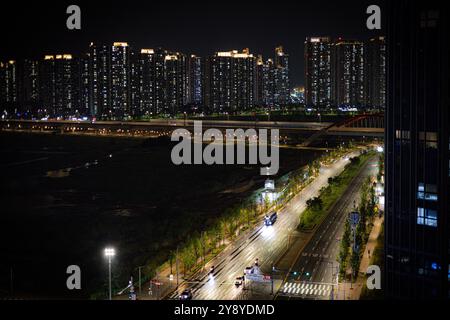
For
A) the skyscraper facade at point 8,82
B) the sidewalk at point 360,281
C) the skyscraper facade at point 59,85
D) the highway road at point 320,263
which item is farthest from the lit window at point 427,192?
the skyscraper facade at point 8,82

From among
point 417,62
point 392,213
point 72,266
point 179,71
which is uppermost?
point 179,71

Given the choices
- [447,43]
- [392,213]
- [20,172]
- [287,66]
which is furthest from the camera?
[287,66]

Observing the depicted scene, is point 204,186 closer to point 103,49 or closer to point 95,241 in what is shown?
point 95,241

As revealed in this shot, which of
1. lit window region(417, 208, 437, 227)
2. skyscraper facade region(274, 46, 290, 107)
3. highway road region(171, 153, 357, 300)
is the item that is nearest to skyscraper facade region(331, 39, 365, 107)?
skyscraper facade region(274, 46, 290, 107)

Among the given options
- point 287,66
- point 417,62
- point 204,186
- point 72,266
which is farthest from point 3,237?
point 287,66

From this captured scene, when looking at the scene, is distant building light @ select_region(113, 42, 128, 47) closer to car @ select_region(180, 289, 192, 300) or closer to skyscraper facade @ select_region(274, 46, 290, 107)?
skyscraper facade @ select_region(274, 46, 290, 107)

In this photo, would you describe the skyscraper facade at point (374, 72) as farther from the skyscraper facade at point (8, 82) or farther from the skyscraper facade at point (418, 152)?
the skyscraper facade at point (418, 152)

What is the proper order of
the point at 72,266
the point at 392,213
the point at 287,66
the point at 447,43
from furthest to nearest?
the point at 287,66, the point at 72,266, the point at 392,213, the point at 447,43
